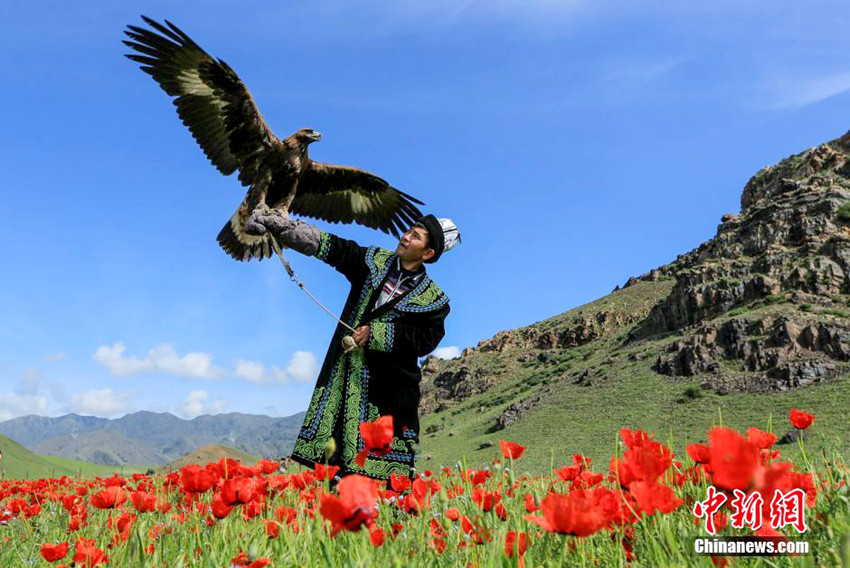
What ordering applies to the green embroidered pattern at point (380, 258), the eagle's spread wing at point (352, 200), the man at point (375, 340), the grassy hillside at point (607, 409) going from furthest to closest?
the grassy hillside at point (607, 409), the eagle's spread wing at point (352, 200), the green embroidered pattern at point (380, 258), the man at point (375, 340)

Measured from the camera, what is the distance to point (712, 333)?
50.2 meters

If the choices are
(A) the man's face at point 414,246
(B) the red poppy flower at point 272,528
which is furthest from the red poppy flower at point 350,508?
(A) the man's face at point 414,246

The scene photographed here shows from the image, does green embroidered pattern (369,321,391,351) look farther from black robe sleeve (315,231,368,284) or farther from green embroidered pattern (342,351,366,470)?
black robe sleeve (315,231,368,284)

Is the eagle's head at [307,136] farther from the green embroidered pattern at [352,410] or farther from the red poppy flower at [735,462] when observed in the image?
the red poppy flower at [735,462]

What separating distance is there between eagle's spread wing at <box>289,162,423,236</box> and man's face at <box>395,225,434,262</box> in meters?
2.45

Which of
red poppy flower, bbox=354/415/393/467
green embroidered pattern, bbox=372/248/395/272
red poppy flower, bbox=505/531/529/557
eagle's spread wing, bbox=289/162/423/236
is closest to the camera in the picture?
red poppy flower, bbox=505/531/529/557

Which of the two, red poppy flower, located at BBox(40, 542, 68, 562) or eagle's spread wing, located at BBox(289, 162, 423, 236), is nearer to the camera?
red poppy flower, located at BBox(40, 542, 68, 562)

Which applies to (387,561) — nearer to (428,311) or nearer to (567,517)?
(567,517)

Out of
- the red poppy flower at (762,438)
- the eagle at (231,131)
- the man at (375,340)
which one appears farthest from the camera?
the eagle at (231,131)

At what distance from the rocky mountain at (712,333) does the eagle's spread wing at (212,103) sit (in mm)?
37932

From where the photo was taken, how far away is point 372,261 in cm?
484

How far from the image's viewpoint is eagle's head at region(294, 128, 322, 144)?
→ 6734mm

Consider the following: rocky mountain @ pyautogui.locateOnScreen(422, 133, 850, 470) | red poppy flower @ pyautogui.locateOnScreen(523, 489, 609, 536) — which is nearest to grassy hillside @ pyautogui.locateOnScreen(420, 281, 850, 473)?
rocky mountain @ pyautogui.locateOnScreen(422, 133, 850, 470)

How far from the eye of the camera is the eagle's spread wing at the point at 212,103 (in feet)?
22.2
